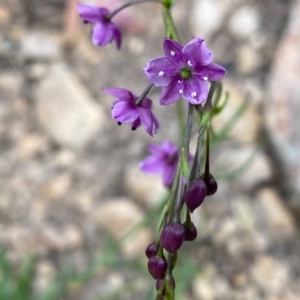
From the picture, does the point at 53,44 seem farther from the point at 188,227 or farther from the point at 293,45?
the point at 188,227

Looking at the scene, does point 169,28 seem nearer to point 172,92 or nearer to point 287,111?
point 172,92

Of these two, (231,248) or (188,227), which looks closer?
(188,227)

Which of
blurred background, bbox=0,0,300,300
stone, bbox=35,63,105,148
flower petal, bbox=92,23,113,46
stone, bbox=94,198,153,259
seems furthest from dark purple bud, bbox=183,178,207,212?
stone, bbox=35,63,105,148

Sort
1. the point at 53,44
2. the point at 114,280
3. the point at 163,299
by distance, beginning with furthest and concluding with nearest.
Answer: the point at 53,44, the point at 114,280, the point at 163,299

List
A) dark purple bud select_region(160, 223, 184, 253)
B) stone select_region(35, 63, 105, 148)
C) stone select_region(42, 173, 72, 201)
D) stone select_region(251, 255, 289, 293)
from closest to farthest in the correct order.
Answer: dark purple bud select_region(160, 223, 184, 253) → stone select_region(251, 255, 289, 293) → stone select_region(42, 173, 72, 201) → stone select_region(35, 63, 105, 148)

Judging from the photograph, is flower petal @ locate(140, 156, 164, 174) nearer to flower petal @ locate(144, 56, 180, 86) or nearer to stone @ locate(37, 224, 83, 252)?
flower petal @ locate(144, 56, 180, 86)

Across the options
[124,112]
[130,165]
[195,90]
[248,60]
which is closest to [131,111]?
[124,112]

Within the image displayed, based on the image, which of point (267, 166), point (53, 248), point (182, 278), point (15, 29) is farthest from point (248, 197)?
point (15, 29)

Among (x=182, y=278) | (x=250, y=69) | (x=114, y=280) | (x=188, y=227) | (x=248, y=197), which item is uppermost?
(x=250, y=69)
